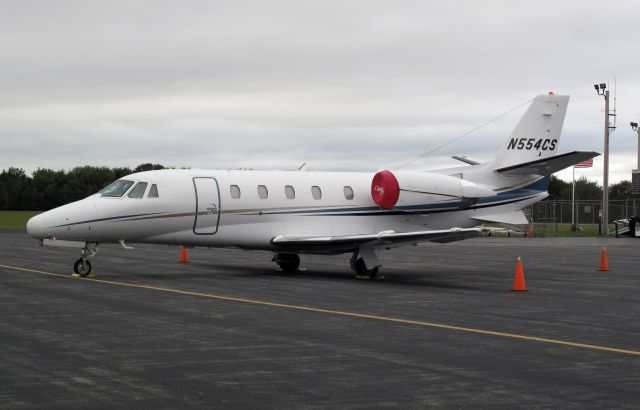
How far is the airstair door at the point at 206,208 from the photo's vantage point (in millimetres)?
23875

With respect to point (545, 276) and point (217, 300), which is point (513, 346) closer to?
point (217, 300)

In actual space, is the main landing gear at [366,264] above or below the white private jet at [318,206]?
below

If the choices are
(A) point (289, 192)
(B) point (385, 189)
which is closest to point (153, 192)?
(A) point (289, 192)

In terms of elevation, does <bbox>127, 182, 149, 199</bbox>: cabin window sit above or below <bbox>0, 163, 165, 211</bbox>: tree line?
below

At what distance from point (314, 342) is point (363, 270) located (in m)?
12.5

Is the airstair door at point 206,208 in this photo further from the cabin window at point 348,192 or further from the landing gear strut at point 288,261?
the cabin window at point 348,192

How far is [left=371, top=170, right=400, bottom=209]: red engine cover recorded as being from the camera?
2602 centimetres

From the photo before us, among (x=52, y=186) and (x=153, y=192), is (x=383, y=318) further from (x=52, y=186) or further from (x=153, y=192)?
(x=52, y=186)

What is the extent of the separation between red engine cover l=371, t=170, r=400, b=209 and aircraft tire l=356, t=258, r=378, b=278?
2.44 meters

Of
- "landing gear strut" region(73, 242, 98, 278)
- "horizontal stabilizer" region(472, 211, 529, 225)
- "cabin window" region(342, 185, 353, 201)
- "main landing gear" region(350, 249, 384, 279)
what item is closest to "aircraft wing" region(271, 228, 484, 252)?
"main landing gear" region(350, 249, 384, 279)

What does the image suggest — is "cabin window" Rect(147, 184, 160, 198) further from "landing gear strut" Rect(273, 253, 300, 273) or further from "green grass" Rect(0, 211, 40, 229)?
"green grass" Rect(0, 211, 40, 229)

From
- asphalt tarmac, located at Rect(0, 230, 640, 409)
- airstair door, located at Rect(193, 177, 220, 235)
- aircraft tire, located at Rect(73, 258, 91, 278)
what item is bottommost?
asphalt tarmac, located at Rect(0, 230, 640, 409)

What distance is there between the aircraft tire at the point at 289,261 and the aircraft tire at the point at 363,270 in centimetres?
237

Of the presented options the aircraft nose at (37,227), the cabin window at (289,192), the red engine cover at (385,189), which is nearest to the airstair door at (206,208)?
the cabin window at (289,192)
